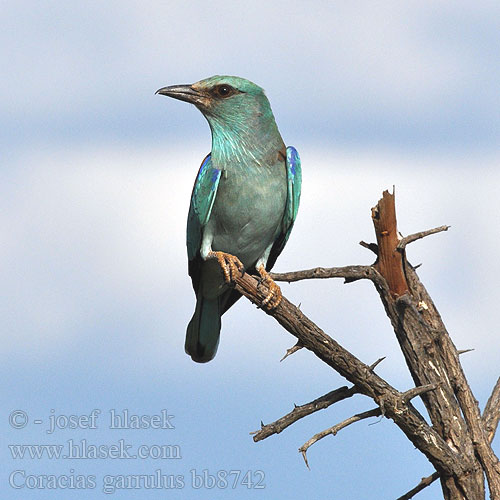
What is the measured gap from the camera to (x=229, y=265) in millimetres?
7484

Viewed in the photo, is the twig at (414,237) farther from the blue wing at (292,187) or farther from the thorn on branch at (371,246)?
the blue wing at (292,187)

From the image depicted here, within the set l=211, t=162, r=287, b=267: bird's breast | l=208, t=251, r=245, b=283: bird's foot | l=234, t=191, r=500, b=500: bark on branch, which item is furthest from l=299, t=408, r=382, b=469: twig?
l=211, t=162, r=287, b=267: bird's breast

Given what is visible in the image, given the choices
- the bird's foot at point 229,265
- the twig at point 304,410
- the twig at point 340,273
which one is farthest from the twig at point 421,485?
the bird's foot at point 229,265

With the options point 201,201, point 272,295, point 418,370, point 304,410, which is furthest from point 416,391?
point 201,201

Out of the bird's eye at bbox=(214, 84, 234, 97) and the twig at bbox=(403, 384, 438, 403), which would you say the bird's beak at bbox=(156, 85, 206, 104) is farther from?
the twig at bbox=(403, 384, 438, 403)

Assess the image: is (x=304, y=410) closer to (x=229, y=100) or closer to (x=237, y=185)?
(x=237, y=185)

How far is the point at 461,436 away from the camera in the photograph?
21.8ft

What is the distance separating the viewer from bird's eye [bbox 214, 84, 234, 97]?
27.0ft

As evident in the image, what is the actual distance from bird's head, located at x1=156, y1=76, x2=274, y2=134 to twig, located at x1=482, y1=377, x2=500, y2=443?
3.50m

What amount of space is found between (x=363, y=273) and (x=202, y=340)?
288 centimetres

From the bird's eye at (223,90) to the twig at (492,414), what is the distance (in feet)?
12.9

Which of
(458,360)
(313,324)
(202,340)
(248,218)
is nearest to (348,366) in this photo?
(313,324)

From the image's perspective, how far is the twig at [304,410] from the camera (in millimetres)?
6262

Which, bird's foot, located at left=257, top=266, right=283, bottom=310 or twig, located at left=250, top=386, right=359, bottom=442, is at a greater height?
bird's foot, located at left=257, top=266, right=283, bottom=310
